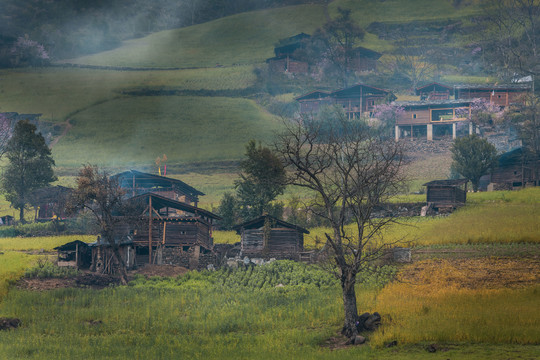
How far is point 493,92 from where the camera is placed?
12162 cm

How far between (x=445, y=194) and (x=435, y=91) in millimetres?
58131

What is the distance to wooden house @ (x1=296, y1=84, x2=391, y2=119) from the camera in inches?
4850

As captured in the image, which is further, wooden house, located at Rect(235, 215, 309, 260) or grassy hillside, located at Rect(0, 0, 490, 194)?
grassy hillside, located at Rect(0, 0, 490, 194)

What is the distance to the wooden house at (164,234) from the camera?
198 feet

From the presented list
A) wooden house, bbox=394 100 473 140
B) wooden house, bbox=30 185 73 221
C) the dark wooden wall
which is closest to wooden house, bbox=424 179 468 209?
the dark wooden wall

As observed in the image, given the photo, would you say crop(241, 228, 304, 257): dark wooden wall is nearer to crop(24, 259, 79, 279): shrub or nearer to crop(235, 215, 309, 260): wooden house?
crop(235, 215, 309, 260): wooden house

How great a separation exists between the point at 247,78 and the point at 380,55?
103 ft

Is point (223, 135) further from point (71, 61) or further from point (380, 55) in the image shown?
point (71, 61)

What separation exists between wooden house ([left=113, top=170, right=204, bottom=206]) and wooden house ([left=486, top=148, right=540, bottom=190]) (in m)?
38.7

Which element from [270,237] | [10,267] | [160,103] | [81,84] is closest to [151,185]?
[270,237]

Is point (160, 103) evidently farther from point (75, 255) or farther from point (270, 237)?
point (75, 255)

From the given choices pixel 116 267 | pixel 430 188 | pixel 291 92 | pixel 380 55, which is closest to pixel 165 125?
pixel 291 92

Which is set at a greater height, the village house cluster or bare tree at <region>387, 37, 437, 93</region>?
bare tree at <region>387, 37, 437, 93</region>

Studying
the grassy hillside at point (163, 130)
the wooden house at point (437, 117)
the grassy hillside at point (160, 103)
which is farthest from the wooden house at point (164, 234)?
the wooden house at point (437, 117)
